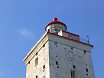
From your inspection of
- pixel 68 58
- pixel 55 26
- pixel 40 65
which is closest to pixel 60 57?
pixel 68 58

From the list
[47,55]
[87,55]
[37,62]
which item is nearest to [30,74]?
[37,62]

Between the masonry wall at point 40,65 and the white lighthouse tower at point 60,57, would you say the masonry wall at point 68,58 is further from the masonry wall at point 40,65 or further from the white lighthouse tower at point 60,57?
the masonry wall at point 40,65

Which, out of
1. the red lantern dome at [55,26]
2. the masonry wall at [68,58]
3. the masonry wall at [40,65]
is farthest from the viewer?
the red lantern dome at [55,26]

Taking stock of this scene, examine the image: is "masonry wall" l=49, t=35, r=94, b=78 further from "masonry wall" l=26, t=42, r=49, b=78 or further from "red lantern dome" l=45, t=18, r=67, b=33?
"red lantern dome" l=45, t=18, r=67, b=33

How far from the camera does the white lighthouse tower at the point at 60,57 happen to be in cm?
3659

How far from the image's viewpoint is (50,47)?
37.5 meters

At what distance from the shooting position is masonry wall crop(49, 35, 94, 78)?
36531 mm

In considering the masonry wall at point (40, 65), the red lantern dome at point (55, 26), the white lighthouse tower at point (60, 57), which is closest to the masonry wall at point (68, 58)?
the white lighthouse tower at point (60, 57)

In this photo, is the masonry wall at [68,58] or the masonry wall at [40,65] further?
the masonry wall at [40,65]

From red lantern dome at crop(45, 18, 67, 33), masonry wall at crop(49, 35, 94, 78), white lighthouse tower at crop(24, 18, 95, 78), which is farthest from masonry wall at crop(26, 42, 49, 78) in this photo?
red lantern dome at crop(45, 18, 67, 33)

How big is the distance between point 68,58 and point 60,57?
952 mm

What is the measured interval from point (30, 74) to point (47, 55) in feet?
14.3

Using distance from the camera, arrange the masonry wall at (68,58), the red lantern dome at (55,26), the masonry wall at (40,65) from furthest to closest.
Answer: the red lantern dome at (55,26) < the masonry wall at (40,65) < the masonry wall at (68,58)

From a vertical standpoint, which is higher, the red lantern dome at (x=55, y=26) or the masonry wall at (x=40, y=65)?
the red lantern dome at (x=55, y=26)
